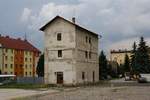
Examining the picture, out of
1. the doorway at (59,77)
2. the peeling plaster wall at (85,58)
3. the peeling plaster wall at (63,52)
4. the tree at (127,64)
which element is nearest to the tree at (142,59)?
the peeling plaster wall at (85,58)

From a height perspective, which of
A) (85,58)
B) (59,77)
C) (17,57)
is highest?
(17,57)

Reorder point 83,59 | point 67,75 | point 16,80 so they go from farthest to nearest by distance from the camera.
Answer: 1. point 16,80
2. point 83,59
3. point 67,75

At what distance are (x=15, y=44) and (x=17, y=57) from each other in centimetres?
410

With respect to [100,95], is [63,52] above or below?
above

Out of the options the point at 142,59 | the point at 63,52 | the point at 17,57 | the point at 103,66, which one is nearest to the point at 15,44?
the point at 17,57

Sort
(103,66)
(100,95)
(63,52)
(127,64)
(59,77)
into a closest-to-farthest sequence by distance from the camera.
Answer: (100,95), (59,77), (63,52), (103,66), (127,64)

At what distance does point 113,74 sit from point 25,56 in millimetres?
29417

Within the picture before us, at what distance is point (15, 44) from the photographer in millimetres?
121500

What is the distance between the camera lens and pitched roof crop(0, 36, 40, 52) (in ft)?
383

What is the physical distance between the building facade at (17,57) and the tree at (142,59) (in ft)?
124

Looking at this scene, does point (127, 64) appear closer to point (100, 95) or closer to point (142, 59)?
point (142, 59)

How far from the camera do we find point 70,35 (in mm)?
64188

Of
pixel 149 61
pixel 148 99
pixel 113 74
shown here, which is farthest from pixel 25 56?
pixel 148 99

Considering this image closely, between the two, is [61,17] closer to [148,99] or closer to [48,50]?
[48,50]
